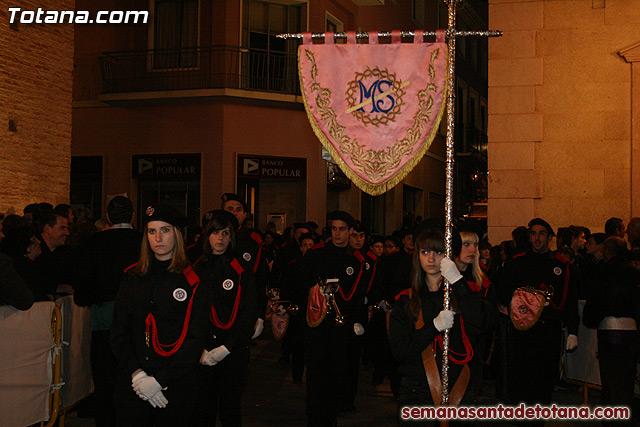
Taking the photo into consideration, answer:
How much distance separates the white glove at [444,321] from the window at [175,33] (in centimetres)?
1900

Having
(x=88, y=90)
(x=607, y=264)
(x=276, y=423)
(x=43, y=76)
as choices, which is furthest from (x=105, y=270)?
(x=88, y=90)

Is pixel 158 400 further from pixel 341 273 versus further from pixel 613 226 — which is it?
pixel 613 226

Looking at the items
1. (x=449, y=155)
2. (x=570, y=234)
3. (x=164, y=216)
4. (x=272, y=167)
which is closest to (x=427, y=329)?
(x=449, y=155)

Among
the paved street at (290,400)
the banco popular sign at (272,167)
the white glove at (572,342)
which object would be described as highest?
the banco popular sign at (272,167)

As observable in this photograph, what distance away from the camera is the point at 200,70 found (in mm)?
22672

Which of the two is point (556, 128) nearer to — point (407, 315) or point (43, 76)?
point (407, 315)

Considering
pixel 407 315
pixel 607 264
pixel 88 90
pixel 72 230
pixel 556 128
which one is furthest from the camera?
pixel 88 90

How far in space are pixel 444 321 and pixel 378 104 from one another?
150cm

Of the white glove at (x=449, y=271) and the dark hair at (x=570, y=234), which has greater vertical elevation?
the dark hair at (x=570, y=234)

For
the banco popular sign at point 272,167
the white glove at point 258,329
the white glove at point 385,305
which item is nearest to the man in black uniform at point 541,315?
the white glove at point 385,305

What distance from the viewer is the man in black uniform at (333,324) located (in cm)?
783

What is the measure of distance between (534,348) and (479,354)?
10.4 ft

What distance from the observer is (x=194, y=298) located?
5.27 metres

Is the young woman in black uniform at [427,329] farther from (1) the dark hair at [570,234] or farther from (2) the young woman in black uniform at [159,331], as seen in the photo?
(1) the dark hair at [570,234]
